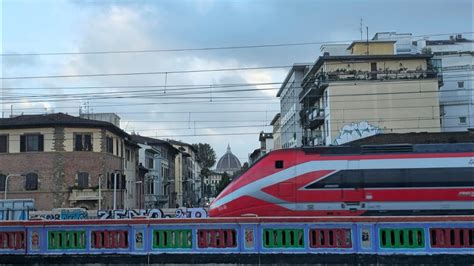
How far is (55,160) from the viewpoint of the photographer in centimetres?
4762

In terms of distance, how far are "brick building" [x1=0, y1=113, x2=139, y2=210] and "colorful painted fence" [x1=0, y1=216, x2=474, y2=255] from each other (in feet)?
119

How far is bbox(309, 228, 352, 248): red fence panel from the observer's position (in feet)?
38.4

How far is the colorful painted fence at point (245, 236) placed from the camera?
1150 cm

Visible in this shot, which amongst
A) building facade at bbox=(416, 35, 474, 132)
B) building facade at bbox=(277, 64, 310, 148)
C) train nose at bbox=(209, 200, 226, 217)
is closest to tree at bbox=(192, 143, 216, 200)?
building facade at bbox=(277, 64, 310, 148)

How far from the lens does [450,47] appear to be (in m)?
66.6

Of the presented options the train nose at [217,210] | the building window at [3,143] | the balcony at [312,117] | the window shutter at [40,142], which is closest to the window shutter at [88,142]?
the window shutter at [40,142]

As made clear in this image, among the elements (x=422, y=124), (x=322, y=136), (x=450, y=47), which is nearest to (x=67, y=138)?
(x=322, y=136)

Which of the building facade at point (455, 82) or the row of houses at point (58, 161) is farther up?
the building facade at point (455, 82)

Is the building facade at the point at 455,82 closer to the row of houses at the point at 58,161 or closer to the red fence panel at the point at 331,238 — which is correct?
the row of houses at the point at 58,161

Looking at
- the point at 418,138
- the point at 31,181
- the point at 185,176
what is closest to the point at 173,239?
the point at 418,138

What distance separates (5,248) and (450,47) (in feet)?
208

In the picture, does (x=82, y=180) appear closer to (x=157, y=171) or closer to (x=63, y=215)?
(x=63, y=215)

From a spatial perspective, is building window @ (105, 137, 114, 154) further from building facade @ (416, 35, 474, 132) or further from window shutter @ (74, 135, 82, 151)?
building facade @ (416, 35, 474, 132)

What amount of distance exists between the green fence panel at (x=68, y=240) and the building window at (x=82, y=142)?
37.6 meters
